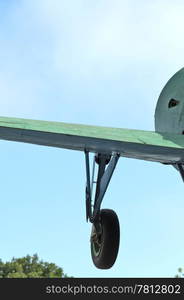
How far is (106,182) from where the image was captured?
19.0 metres

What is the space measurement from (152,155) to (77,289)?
5.15 metres

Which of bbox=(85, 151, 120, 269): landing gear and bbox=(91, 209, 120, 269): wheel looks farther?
bbox=(91, 209, 120, 269): wheel

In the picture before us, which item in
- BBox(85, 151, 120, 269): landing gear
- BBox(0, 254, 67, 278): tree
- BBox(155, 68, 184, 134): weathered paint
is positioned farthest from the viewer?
BBox(0, 254, 67, 278): tree

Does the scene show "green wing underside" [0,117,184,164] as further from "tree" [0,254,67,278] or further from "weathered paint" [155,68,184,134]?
"tree" [0,254,67,278]

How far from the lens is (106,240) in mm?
19766

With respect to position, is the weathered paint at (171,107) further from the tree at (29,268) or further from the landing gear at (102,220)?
the tree at (29,268)

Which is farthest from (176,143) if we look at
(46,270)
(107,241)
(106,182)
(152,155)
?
(46,270)

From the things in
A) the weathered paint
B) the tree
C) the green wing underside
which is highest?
the tree

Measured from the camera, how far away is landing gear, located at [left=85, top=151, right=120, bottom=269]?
1903 centimetres

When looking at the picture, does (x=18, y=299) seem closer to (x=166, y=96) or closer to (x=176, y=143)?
(x=176, y=143)

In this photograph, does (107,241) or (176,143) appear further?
(107,241)

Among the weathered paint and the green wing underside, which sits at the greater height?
the weathered paint

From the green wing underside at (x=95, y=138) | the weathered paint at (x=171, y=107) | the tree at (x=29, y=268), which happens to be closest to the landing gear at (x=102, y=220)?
the green wing underside at (x=95, y=138)

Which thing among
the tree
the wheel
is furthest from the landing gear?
the tree
